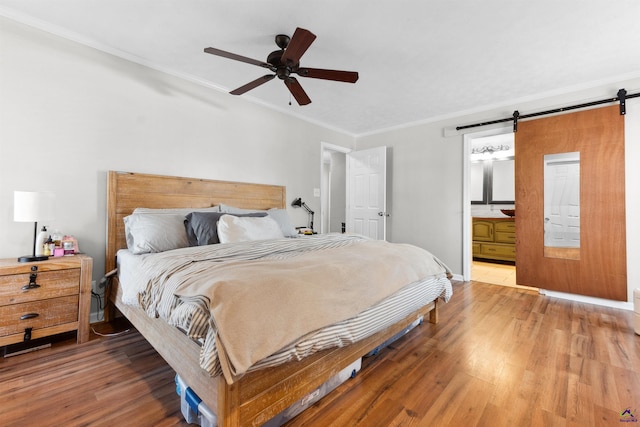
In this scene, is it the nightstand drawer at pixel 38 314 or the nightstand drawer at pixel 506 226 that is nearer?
the nightstand drawer at pixel 38 314

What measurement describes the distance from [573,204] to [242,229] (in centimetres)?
378

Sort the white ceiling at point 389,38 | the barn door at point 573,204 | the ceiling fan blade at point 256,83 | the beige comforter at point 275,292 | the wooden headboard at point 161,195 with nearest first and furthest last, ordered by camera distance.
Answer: the beige comforter at point 275,292 < the white ceiling at point 389,38 < the ceiling fan blade at point 256,83 < the wooden headboard at point 161,195 < the barn door at point 573,204

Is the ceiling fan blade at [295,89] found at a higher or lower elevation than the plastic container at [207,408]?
higher

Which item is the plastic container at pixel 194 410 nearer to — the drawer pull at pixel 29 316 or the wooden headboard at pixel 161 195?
the drawer pull at pixel 29 316

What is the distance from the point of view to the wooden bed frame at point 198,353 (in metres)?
1.11

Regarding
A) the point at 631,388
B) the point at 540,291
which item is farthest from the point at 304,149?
the point at 631,388

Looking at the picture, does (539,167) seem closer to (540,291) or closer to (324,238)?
(540,291)

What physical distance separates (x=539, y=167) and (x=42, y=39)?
17.2 feet

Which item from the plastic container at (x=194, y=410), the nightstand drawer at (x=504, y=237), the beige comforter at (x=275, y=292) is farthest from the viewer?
the nightstand drawer at (x=504, y=237)

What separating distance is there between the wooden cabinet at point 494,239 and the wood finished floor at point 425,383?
2793 millimetres

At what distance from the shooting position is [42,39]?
226 cm

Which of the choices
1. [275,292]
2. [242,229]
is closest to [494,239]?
[242,229]

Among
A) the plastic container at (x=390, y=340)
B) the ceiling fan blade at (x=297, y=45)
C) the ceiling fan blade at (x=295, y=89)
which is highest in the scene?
the ceiling fan blade at (x=297, y=45)

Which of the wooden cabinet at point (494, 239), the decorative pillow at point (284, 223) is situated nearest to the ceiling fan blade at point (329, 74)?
the decorative pillow at point (284, 223)
